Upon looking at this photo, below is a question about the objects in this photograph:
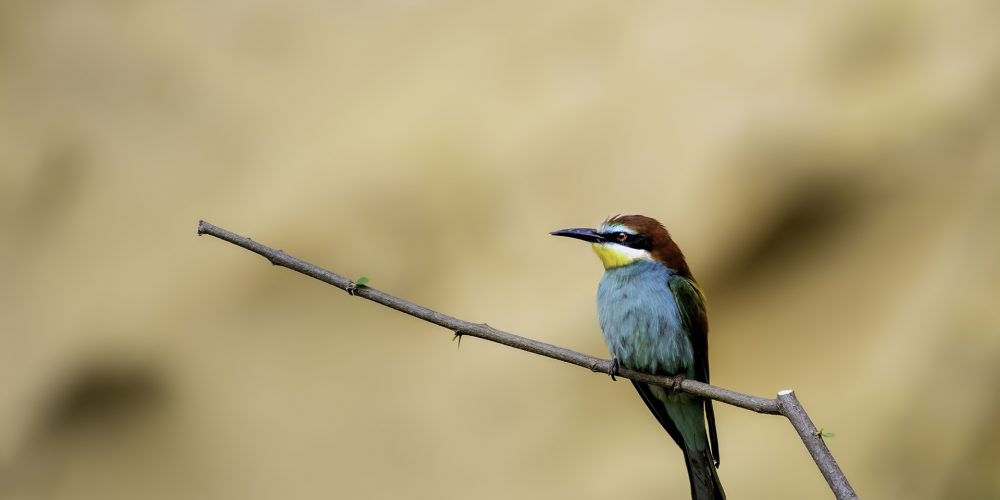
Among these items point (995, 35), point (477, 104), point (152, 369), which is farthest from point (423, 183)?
point (995, 35)

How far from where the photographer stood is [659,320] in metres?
2.71

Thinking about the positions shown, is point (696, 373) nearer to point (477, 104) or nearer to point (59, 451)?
point (477, 104)

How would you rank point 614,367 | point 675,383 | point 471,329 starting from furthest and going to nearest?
point 614,367 < point 675,383 < point 471,329

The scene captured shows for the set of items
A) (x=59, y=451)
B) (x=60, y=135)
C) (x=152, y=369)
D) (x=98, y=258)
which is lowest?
(x=59, y=451)

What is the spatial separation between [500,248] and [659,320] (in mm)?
1514

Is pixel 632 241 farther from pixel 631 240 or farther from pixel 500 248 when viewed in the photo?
pixel 500 248

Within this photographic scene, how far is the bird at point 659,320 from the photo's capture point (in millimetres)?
2713

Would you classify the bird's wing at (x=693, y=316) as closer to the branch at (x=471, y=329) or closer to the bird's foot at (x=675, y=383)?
the bird's foot at (x=675, y=383)

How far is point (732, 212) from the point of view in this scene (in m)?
4.07

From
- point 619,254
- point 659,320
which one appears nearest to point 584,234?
point 619,254

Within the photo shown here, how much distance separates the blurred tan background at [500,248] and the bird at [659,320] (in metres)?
1.23

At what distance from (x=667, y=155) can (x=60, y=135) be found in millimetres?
2441

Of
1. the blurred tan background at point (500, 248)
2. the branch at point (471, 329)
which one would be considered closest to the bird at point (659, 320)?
the branch at point (471, 329)

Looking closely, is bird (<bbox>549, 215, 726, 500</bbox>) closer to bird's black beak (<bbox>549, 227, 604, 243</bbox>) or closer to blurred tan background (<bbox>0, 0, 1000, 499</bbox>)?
bird's black beak (<bbox>549, 227, 604, 243</bbox>)
